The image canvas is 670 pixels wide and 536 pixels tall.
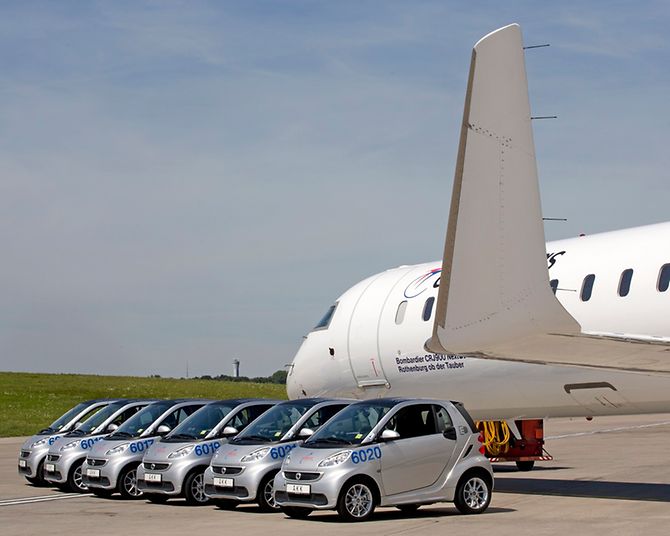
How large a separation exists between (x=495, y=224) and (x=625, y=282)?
493 cm

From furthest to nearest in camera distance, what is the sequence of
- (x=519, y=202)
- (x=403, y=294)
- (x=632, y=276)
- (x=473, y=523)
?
(x=403, y=294) < (x=632, y=276) < (x=473, y=523) < (x=519, y=202)

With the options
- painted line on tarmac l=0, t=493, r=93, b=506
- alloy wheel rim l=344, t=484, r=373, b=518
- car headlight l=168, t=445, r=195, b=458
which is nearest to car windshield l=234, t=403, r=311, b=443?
car headlight l=168, t=445, r=195, b=458

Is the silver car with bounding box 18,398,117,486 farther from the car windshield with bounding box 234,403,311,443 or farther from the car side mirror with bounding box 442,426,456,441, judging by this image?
the car side mirror with bounding box 442,426,456,441

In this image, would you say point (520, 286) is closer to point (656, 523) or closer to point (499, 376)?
point (656, 523)

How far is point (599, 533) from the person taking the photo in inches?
630

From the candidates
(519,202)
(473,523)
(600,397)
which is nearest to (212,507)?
(473,523)

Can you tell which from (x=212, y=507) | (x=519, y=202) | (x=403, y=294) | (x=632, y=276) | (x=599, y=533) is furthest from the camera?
(x=403, y=294)

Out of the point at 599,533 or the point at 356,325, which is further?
the point at 356,325

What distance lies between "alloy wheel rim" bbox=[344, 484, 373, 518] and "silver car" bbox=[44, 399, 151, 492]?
6962mm

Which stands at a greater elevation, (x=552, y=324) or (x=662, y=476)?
(x=552, y=324)

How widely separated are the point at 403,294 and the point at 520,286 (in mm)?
8865

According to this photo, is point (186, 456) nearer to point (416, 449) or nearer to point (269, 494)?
point (269, 494)

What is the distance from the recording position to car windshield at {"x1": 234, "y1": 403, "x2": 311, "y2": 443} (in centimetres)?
2005

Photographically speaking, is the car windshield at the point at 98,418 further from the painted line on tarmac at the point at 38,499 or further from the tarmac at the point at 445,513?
the painted line on tarmac at the point at 38,499
